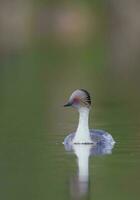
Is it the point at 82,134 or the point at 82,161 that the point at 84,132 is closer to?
the point at 82,134

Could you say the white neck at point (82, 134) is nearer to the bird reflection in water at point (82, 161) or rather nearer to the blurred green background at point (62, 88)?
the bird reflection in water at point (82, 161)

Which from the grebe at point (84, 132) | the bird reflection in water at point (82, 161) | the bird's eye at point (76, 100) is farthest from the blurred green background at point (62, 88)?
the bird's eye at point (76, 100)

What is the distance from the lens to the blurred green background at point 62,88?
1510cm

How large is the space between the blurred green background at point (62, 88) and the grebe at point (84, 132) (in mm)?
223

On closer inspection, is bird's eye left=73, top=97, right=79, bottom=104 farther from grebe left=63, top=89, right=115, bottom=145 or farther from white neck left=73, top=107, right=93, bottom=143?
white neck left=73, top=107, right=93, bottom=143

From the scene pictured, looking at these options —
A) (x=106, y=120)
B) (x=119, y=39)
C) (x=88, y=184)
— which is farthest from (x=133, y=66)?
(x=88, y=184)

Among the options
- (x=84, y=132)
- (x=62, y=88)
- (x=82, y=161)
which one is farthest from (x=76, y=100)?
(x=62, y=88)

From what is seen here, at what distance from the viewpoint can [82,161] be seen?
646 inches

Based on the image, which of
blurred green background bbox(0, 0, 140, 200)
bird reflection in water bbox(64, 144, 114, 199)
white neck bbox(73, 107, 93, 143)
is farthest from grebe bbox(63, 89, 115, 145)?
blurred green background bbox(0, 0, 140, 200)

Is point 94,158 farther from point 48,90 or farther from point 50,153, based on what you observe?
point 48,90

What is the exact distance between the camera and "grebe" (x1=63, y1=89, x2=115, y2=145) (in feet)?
59.0

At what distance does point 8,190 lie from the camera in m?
14.3

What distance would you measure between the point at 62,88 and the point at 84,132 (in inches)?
429

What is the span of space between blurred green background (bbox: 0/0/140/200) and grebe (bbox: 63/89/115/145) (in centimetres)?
22
